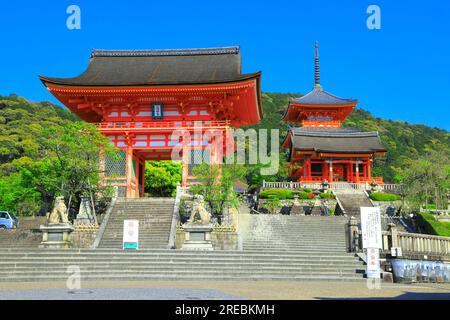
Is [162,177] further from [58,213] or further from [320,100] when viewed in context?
[58,213]

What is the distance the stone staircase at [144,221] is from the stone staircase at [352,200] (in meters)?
13.0

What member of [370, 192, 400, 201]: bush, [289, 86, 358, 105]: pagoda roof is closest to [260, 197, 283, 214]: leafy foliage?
[370, 192, 400, 201]: bush

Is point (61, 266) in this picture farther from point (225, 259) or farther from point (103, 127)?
point (103, 127)

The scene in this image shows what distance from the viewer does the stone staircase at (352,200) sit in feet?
100

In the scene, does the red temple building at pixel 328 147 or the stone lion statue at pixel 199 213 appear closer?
the stone lion statue at pixel 199 213

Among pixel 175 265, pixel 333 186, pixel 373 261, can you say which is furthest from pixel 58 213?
pixel 333 186

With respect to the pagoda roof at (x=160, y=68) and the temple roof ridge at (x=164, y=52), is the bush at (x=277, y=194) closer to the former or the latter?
the pagoda roof at (x=160, y=68)

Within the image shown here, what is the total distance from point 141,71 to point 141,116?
14.3 ft

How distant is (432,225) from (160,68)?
1980 centimetres

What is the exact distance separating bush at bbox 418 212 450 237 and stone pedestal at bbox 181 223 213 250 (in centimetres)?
1366

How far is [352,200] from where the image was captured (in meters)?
33.7

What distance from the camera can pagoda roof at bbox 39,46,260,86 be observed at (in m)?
27.3

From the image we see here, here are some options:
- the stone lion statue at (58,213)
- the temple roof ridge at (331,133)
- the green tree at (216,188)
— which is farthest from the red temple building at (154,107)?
the temple roof ridge at (331,133)
